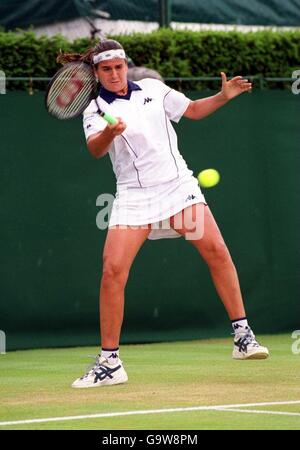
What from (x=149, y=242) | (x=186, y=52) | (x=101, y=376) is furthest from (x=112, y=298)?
(x=186, y=52)

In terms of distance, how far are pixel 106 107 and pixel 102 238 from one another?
275 cm

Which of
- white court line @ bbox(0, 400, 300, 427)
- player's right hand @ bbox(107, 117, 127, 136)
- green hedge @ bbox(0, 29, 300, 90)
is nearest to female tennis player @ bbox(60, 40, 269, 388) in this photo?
player's right hand @ bbox(107, 117, 127, 136)

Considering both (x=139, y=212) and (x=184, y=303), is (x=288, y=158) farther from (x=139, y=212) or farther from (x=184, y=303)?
(x=139, y=212)

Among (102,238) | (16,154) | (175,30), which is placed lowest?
(102,238)

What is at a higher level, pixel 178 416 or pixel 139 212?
pixel 139 212

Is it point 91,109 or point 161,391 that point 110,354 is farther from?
point 91,109

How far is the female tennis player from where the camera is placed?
6.66m

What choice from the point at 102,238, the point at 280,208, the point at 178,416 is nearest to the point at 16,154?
the point at 102,238

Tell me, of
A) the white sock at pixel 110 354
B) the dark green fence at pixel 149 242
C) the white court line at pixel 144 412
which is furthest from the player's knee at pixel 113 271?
the dark green fence at pixel 149 242

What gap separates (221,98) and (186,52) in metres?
4.34

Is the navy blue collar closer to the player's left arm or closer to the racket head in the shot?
the racket head

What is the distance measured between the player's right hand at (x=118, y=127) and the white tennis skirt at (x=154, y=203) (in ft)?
2.00

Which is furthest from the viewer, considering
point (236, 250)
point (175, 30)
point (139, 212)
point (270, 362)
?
point (175, 30)

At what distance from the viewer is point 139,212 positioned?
6.75 metres
